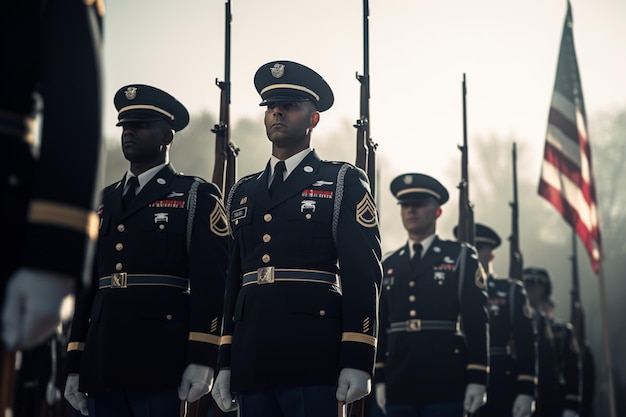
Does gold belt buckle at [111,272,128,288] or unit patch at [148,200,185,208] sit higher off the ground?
unit patch at [148,200,185,208]

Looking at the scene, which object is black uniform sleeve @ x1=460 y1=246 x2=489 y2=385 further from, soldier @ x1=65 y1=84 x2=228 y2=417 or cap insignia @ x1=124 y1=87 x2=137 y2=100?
cap insignia @ x1=124 y1=87 x2=137 y2=100

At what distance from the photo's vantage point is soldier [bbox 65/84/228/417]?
484 cm

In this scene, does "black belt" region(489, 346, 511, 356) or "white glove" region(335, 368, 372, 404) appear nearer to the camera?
"white glove" region(335, 368, 372, 404)

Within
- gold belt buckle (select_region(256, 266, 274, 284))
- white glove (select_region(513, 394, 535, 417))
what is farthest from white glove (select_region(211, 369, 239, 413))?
white glove (select_region(513, 394, 535, 417))

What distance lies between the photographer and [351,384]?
445cm

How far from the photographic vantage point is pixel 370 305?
465cm

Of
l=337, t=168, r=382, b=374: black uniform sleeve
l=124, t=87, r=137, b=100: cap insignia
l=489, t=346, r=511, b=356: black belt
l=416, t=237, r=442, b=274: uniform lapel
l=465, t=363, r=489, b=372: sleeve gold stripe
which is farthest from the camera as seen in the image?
l=489, t=346, r=511, b=356: black belt

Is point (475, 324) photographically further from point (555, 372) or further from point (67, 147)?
point (555, 372)

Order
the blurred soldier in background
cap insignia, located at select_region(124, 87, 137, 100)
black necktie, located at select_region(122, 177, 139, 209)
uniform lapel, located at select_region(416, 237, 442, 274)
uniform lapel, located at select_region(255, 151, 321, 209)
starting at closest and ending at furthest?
1. the blurred soldier in background
2. uniform lapel, located at select_region(255, 151, 321, 209)
3. black necktie, located at select_region(122, 177, 139, 209)
4. cap insignia, located at select_region(124, 87, 137, 100)
5. uniform lapel, located at select_region(416, 237, 442, 274)

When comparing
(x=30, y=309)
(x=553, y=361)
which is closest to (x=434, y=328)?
(x=30, y=309)

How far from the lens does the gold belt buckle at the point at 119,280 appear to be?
16.4 ft

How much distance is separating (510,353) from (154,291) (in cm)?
587

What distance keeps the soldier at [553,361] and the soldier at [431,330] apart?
211 inches

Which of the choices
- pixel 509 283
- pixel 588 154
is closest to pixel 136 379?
pixel 509 283
